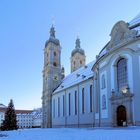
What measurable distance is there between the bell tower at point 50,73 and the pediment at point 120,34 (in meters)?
36.6

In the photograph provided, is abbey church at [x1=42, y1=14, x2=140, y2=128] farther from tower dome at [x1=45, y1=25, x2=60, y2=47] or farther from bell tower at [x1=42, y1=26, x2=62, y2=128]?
tower dome at [x1=45, y1=25, x2=60, y2=47]

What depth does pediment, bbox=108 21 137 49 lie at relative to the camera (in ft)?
98.1

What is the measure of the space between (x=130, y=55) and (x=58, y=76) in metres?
41.2

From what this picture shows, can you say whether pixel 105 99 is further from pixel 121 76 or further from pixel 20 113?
pixel 20 113

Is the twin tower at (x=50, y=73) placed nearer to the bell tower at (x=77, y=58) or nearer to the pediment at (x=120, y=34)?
the bell tower at (x=77, y=58)

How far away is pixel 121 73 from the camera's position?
3148 cm

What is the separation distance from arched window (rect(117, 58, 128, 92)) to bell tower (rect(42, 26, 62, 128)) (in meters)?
37.6

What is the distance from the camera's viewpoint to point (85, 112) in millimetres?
47906

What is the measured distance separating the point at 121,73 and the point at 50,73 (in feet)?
125

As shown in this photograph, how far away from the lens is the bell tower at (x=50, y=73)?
67.9m

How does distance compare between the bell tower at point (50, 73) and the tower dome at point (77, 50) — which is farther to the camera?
the tower dome at point (77, 50)

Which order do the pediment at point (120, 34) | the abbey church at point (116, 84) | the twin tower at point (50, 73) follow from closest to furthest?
the abbey church at point (116, 84), the pediment at point (120, 34), the twin tower at point (50, 73)
